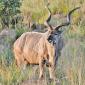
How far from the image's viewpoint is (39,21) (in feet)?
48.1

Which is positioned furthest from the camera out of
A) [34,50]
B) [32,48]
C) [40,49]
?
[32,48]

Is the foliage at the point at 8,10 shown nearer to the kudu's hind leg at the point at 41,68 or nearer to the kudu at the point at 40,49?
the kudu at the point at 40,49

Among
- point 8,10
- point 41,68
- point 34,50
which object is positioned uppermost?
point 8,10

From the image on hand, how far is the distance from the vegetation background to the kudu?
211 millimetres

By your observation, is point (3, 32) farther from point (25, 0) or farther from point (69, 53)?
point (25, 0)

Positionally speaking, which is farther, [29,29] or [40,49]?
[29,29]

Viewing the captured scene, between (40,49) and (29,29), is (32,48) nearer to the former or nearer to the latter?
(40,49)

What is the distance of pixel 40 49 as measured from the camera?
30.7ft

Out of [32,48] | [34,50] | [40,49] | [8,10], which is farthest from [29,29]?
[40,49]

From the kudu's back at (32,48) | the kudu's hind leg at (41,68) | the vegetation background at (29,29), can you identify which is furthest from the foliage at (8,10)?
the kudu's hind leg at (41,68)

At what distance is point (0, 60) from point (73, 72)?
1.84 metres

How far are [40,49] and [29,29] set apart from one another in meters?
3.97

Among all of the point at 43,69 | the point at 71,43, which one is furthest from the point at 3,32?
the point at 43,69

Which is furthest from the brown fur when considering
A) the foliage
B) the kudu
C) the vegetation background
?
the foliage
